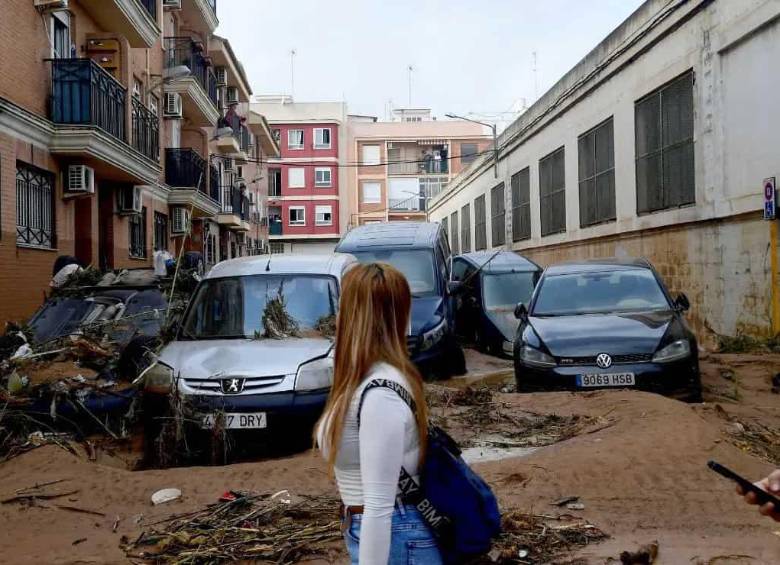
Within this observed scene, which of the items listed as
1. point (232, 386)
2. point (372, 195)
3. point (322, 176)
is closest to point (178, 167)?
point (232, 386)

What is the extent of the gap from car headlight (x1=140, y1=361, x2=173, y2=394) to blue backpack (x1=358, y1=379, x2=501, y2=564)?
492 centimetres

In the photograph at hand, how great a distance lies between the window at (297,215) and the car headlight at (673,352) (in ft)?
186

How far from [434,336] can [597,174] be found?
1147cm

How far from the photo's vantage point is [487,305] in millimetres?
15477

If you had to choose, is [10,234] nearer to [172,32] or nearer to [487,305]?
[487,305]

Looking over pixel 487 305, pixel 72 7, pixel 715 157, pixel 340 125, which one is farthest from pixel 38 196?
pixel 340 125

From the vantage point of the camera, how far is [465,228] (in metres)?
45.3

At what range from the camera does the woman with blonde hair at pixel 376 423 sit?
2.27 meters

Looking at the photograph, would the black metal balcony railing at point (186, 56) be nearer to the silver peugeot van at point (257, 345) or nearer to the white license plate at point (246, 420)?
the silver peugeot van at point (257, 345)

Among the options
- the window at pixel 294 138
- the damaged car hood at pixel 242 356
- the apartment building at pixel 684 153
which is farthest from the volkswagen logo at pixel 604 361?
the window at pixel 294 138

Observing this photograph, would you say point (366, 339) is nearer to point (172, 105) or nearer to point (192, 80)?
point (192, 80)

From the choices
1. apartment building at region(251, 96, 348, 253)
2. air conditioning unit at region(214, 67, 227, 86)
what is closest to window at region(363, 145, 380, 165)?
apartment building at region(251, 96, 348, 253)

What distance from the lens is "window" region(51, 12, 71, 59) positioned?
54.2ft

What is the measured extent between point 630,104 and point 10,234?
42.8 feet
